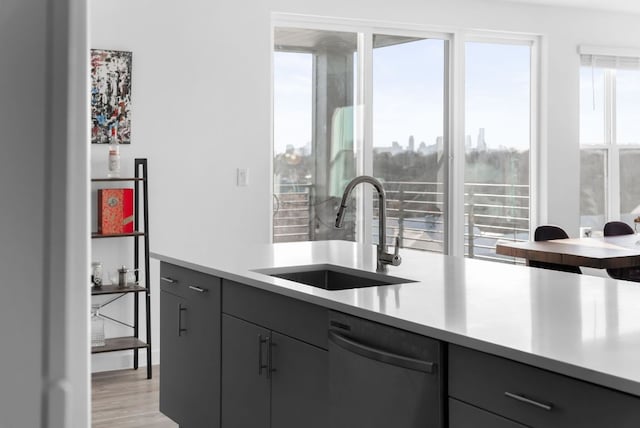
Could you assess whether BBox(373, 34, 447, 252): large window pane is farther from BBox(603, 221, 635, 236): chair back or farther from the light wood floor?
the light wood floor

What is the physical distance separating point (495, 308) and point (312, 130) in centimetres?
357

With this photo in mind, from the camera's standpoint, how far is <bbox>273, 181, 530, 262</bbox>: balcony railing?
17.3 feet

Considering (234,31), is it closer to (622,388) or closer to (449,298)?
(449,298)

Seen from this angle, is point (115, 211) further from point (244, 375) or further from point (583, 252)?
point (583, 252)

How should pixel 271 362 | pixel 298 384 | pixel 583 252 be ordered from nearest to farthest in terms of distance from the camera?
pixel 298 384
pixel 271 362
pixel 583 252

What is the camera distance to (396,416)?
176 centimetres

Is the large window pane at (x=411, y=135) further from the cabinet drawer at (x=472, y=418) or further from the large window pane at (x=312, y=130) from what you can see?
the cabinet drawer at (x=472, y=418)

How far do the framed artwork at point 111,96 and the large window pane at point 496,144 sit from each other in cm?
271

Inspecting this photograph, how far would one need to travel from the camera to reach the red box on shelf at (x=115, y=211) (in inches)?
174

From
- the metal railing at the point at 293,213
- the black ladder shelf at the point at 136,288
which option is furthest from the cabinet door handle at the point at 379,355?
the metal railing at the point at 293,213

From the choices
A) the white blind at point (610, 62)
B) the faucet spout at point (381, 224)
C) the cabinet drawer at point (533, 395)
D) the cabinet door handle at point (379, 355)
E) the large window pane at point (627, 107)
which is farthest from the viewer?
the large window pane at point (627, 107)

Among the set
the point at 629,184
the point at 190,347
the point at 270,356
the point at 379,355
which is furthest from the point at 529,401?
the point at 629,184

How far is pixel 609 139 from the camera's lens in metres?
6.39

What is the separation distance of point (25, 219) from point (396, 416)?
5.00 ft
